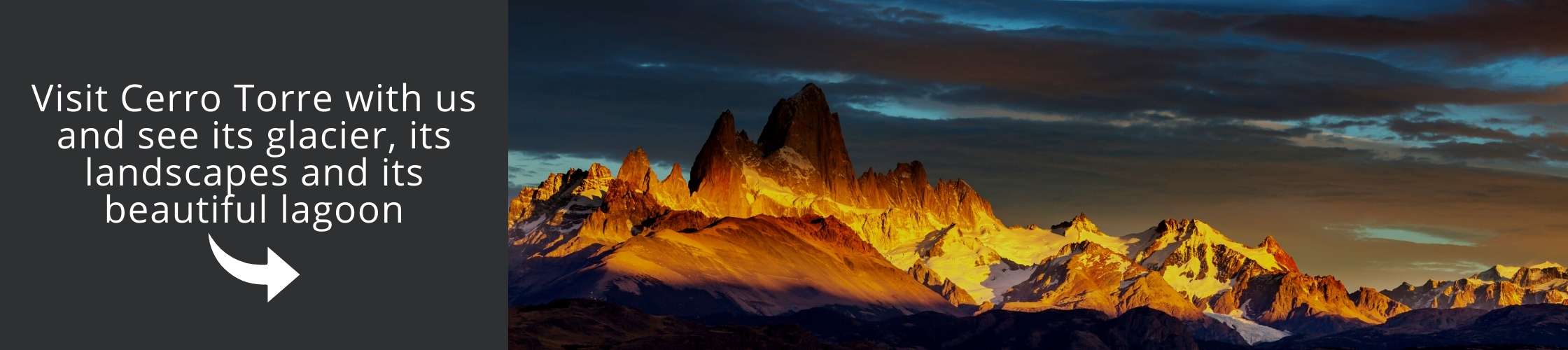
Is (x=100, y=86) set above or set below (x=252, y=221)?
above

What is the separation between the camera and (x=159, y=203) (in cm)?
14275

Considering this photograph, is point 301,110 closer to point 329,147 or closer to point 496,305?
point 329,147

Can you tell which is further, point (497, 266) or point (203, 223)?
point (497, 266)

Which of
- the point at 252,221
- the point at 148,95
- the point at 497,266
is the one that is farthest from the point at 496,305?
the point at 148,95

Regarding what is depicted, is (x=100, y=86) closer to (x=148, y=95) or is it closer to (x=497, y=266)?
(x=148, y=95)

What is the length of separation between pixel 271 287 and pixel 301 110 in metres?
12.1

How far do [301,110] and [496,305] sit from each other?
18.7 meters

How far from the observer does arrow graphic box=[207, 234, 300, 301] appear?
141250 millimetres

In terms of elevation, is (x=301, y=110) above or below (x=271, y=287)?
above

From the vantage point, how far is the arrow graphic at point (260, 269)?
141 m

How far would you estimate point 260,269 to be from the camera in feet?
464

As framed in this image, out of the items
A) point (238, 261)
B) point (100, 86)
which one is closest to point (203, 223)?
point (238, 261)

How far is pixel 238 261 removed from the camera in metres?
141

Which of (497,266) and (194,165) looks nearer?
(194,165)
